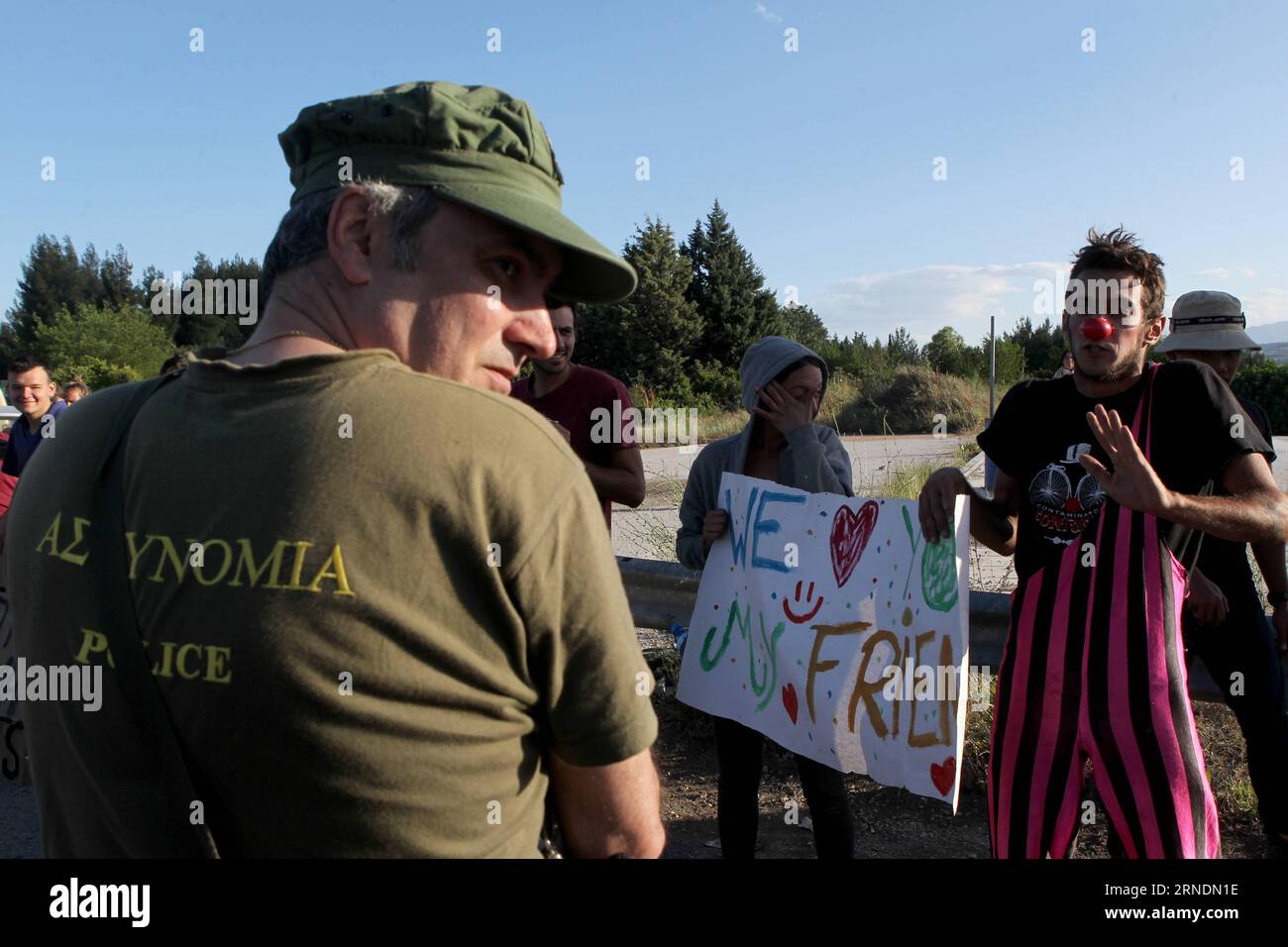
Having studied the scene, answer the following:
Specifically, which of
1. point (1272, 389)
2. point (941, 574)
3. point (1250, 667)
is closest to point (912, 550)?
point (941, 574)

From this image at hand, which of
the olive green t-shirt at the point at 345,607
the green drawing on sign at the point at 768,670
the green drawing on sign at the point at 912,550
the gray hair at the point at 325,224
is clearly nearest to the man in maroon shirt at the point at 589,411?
the green drawing on sign at the point at 768,670

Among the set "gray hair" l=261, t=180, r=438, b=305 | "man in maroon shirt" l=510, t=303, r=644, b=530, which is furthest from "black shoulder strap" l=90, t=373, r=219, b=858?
"man in maroon shirt" l=510, t=303, r=644, b=530

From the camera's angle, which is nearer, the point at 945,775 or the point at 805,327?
the point at 945,775

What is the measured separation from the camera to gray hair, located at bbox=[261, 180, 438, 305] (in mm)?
1282

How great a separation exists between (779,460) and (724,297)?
39.9m

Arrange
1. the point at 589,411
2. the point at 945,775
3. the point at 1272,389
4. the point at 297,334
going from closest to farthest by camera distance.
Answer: the point at 297,334 → the point at 945,775 → the point at 589,411 → the point at 1272,389

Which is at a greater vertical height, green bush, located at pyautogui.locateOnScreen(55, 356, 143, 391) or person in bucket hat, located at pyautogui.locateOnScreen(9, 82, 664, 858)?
green bush, located at pyautogui.locateOnScreen(55, 356, 143, 391)

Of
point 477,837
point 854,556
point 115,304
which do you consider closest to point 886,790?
point 854,556

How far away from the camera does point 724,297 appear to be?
42875 millimetres

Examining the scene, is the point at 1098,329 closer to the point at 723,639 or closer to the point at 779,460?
the point at 779,460

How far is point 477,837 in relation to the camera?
1192mm

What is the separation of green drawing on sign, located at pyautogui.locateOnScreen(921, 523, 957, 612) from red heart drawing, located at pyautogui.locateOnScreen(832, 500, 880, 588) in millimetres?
283

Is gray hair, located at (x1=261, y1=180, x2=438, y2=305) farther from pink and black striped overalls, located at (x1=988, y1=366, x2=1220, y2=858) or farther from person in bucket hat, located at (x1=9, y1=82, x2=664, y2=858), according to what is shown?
pink and black striped overalls, located at (x1=988, y1=366, x2=1220, y2=858)

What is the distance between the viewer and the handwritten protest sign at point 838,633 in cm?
310
